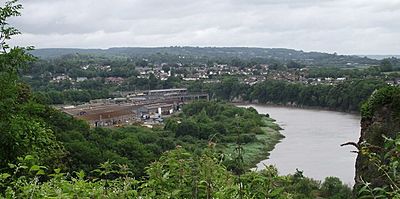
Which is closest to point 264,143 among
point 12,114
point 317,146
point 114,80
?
point 317,146

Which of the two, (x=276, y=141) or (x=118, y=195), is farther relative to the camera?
(x=276, y=141)

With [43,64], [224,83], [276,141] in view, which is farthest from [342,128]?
[43,64]

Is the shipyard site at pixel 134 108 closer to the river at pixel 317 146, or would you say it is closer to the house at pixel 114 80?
the house at pixel 114 80

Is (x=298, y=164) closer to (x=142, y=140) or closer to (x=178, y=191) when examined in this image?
(x=142, y=140)

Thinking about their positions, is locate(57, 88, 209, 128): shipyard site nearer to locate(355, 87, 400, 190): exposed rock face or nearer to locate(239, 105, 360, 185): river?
locate(239, 105, 360, 185): river

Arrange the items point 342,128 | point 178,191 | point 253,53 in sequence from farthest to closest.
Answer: point 253,53, point 342,128, point 178,191

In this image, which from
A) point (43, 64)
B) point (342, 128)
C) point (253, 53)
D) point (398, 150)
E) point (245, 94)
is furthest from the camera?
point (253, 53)

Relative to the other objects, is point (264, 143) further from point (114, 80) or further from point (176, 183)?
point (114, 80)

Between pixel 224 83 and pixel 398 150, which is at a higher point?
pixel 398 150
